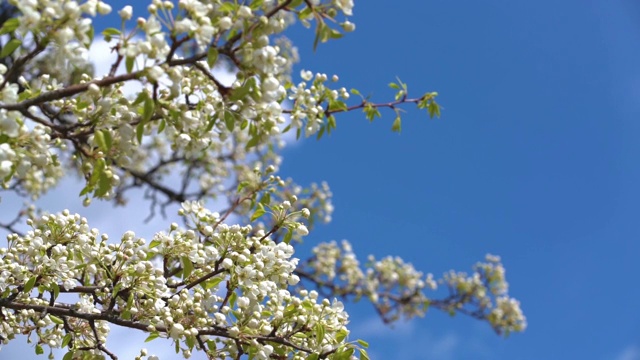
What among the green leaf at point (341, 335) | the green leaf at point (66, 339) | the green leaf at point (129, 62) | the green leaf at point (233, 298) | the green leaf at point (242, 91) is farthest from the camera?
the green leaf at point (66, 339)

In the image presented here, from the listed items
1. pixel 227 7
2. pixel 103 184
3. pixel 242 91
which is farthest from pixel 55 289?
pixel 227 7

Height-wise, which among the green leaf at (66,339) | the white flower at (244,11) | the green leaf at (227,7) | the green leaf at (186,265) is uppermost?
the green leaf at (227,7)

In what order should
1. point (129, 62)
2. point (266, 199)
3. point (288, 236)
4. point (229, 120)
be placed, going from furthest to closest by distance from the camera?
1. point (266, 199)
2. point (288, 236)
3. point (229, 120)
4. point (129, 62)

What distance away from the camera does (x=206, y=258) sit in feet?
11.0

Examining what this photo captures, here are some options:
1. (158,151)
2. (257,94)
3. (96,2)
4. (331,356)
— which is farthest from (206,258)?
(158,151)

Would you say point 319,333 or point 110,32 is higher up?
point 110,32

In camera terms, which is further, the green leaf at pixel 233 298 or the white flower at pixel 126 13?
the green leaf at pixel 233 298

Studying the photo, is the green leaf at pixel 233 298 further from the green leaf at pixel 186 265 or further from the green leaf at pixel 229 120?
the green leaf at pixel 229 120

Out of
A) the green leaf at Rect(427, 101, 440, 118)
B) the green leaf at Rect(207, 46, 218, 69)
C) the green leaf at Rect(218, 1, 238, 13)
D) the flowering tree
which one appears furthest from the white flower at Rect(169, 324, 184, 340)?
the green leaf at Rect(427, 101, 440, 118)

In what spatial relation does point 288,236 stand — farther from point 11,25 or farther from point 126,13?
point 11,25

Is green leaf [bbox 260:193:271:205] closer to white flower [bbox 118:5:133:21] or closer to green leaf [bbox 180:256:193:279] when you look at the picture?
green leaf [bbox 180:256:193:279]

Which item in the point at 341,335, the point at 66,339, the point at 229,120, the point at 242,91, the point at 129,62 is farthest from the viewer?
the point at 66,339

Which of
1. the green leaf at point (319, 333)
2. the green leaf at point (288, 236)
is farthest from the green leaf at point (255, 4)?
the green leaf at point (319, 333)

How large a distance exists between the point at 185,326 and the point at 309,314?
60 centimetres
